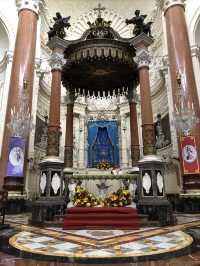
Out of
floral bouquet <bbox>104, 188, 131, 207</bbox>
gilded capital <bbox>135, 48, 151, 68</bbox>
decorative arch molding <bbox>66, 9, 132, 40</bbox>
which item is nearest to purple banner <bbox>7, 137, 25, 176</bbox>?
floral bouquet <bbox>104, 188, 131, 207</bbox>

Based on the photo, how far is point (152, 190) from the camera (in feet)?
20.6

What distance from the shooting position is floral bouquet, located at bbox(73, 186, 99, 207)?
6312 mm

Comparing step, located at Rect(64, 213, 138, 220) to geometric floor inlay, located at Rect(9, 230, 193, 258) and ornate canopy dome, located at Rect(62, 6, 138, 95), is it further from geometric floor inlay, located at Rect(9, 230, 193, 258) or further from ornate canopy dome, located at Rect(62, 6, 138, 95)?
ornate canopy dome, located at Rect(62, 6, 138, 95)

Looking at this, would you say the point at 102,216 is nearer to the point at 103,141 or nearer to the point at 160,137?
the point at 160,137

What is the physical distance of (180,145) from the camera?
8906 millimetres

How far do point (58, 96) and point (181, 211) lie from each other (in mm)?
6326

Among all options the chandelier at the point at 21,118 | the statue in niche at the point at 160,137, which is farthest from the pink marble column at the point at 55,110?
the statue in niche at the point at 160,137

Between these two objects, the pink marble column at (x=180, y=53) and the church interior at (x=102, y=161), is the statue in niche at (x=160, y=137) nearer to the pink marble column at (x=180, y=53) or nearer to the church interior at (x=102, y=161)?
the church interior at (x=102, y=161)

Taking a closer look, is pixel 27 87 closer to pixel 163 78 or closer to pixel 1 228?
pixel 1 228

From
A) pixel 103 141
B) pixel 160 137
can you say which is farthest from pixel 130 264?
pixel 103 141

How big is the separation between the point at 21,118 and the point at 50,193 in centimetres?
364

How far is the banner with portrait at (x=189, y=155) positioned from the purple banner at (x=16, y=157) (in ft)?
20.7

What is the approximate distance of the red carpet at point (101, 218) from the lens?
17.9 ft

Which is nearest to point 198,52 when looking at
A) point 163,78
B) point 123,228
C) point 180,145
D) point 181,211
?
point 163,78
